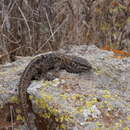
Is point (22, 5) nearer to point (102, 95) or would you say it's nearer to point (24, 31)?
point (24, 31)

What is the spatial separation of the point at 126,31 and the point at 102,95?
3.20 meters

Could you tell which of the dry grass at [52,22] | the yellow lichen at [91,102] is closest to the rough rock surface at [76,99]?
the yellow lichen at [91,102]

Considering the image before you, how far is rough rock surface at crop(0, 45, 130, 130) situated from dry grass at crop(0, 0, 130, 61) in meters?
1.07

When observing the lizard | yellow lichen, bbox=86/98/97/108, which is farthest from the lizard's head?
yellow lichen, bbox=86/98/97/108

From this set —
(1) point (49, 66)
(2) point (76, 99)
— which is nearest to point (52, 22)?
(1) point (49, 66)

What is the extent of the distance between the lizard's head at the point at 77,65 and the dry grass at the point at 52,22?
91cm

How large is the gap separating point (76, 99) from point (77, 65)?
953mm

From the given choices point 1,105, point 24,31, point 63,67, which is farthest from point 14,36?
point 1,105

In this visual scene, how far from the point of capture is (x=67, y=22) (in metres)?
5.11

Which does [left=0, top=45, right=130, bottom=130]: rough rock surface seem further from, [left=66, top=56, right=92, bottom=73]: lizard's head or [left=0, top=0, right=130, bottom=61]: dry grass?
[left=0, top=0, right=130, bottom=61]: dry grass

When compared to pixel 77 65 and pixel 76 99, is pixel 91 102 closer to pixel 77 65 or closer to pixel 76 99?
pixel 76 99

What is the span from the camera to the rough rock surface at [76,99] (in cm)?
253

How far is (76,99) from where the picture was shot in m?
2.77

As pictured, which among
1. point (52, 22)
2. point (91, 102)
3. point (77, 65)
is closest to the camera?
point (91, 102)
